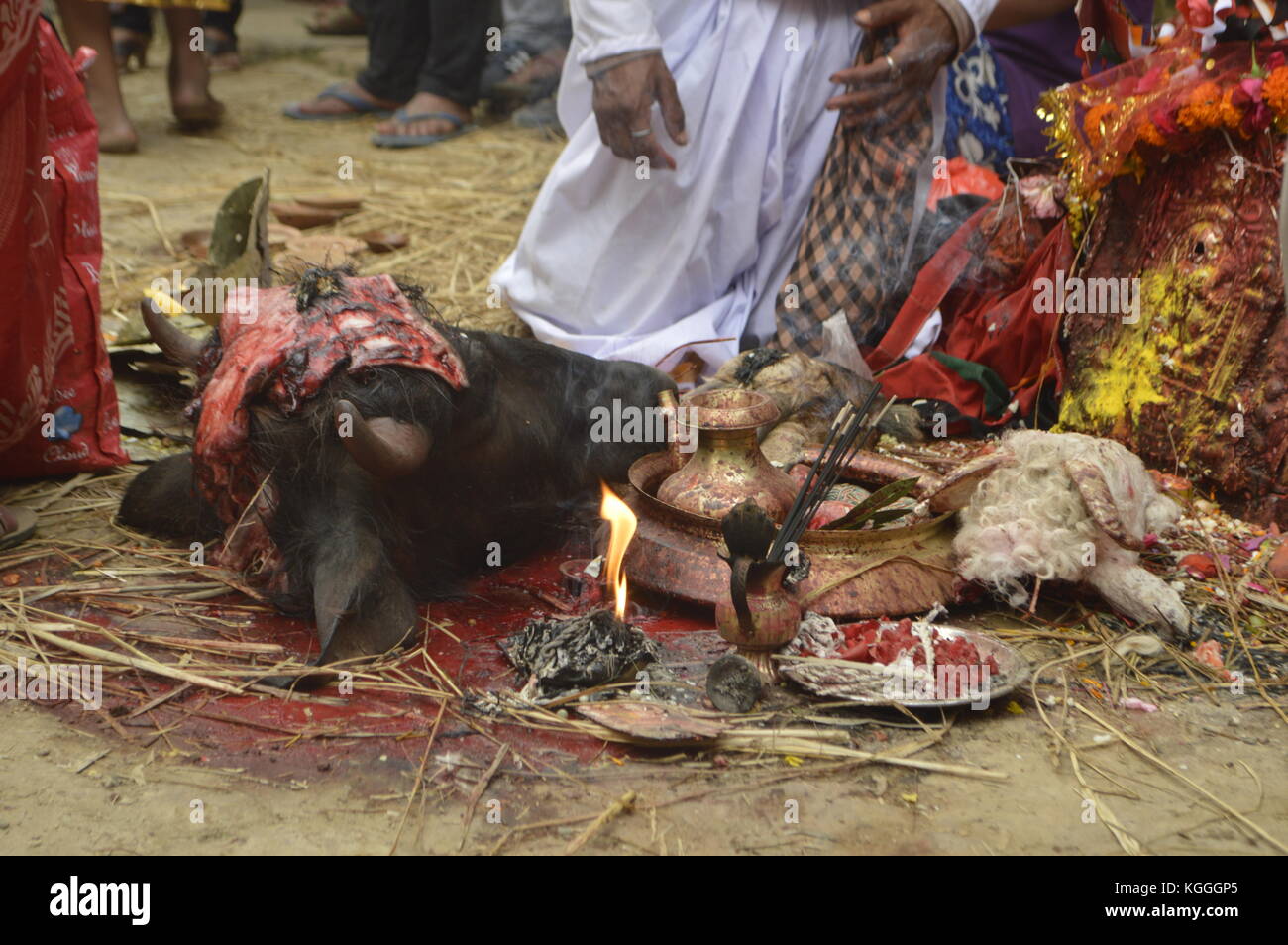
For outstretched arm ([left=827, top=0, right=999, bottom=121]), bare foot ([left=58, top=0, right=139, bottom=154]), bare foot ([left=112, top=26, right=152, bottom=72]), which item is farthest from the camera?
bare foot ([left=112, top=26, right=152, bottom=72])

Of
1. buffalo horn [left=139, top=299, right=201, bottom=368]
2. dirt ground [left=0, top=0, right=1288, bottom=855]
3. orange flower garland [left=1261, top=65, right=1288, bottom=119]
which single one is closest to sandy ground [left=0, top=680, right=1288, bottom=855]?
dirt ground [left=0, top=0, right=1288, bottom=855]

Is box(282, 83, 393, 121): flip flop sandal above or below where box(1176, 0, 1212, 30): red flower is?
below

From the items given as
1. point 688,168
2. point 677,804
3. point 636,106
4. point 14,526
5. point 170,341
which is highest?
point 636,106

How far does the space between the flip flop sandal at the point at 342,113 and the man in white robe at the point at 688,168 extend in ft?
13.6

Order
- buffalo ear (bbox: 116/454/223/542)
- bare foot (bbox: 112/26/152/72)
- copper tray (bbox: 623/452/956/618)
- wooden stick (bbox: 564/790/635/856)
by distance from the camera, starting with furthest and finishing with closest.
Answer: bare foot (bbox: 112/26/152/72) < buffalo ear (bbox: 116/454/223/542) < copper tray (bbox: 623/452/956/618) < wooden stick (bbox: 564/790/635/856)

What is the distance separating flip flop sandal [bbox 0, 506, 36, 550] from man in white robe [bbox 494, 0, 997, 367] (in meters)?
1.72

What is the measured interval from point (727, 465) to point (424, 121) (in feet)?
17.4

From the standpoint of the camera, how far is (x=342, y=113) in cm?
794

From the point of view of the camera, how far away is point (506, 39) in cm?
837

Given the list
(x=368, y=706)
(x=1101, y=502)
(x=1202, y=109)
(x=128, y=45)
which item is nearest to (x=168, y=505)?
(x=368, y=706)

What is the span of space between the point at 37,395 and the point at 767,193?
7.69 feet

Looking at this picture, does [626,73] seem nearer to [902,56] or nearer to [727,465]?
[902,56]

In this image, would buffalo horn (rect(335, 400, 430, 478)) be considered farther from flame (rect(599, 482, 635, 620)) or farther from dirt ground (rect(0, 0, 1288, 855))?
dirt ground (rect(0, 0, 1288, 855))

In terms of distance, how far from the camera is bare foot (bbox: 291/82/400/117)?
25.8 feet
